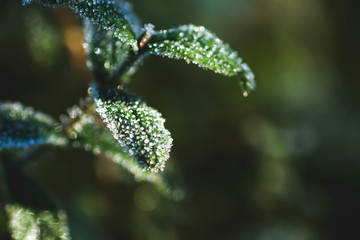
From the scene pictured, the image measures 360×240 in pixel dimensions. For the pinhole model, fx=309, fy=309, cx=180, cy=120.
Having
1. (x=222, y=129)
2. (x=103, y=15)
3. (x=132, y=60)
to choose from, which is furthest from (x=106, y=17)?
(x=222, y=129)

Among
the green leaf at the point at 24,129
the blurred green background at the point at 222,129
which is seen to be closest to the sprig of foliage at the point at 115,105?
the green leaf at the point at 24,129

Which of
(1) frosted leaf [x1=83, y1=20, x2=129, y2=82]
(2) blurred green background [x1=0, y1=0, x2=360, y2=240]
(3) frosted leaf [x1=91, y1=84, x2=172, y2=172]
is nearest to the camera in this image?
(3) frosted leaf [x1=91, y1=84, x2=172, y2=172]

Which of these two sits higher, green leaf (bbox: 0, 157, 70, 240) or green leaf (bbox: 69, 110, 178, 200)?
green leaf (bbox: 69, 110, 178, 200)

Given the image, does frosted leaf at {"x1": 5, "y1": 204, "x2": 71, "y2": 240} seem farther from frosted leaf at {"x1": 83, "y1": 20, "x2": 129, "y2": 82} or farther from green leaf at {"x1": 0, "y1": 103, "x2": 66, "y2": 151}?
frosted leaf at {"x1": 83, "y1": 20, "x2": 129, "y2": 82}

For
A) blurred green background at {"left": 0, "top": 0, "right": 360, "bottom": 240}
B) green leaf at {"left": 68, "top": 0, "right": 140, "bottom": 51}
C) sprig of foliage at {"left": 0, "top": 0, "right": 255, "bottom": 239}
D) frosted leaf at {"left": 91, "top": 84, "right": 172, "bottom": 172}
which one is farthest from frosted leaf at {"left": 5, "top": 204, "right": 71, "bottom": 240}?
green leaf at {"left": 68, "top": 0, "right": 140, "bottom": 51}

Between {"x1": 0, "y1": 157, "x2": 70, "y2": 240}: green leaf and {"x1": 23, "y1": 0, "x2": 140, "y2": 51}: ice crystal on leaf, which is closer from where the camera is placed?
{"x1": 23, "y1": 0, "x2": 140, "y2": 51}: ice crystal on leaf

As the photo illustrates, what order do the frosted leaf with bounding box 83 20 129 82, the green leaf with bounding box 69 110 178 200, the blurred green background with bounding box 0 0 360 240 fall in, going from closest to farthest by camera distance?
the frosted leaf with bounding box 83 20 129 82 → the green leaf with bounding box 69 110 178 200 → the blurred green background with bounding box 0 0 360 240

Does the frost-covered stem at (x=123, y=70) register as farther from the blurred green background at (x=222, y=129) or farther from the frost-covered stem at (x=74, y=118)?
the blurred green background at (x=222, y=129)
